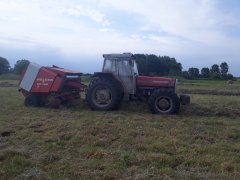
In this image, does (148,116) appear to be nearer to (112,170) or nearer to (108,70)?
(108,70)

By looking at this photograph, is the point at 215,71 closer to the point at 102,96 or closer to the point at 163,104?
the point at 102,96

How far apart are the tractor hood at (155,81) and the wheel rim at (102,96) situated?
110cm

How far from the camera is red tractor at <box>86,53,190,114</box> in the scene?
45.0 feet

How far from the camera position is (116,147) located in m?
7.86

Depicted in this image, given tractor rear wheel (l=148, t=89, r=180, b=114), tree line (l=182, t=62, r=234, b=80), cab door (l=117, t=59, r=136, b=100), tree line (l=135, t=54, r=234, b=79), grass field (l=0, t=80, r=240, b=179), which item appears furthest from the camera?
tree line (l=182, t=62, r=234, b=80)

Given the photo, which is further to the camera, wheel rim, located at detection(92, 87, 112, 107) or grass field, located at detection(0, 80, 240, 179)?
wheel rim, located at detection(92, 87, 112, 107)

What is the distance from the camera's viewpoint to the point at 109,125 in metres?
10.2

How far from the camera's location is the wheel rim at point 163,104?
13188 mm

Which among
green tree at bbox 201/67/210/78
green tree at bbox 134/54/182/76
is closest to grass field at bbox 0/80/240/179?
green tree at bbox 134/54/182/76

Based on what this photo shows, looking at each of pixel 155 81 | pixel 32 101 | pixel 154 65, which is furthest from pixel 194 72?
pixel 32 101

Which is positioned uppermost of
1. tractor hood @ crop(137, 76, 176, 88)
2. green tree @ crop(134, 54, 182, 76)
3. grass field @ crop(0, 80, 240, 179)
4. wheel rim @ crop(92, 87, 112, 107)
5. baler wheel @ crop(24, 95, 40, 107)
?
green tree @ crop(134, 54, 182, 76)

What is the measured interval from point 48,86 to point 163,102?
4.31 m

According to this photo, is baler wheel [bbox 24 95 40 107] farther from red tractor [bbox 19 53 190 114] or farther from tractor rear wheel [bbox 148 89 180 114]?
tractor rear wheel [bbox 148 89 180 114]

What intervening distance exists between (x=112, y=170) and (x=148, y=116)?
6276 mm
